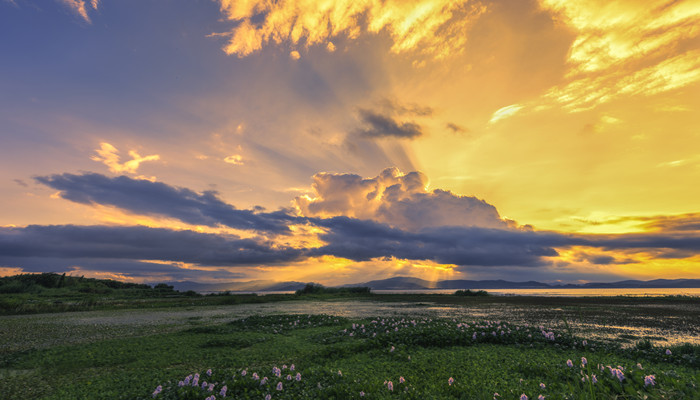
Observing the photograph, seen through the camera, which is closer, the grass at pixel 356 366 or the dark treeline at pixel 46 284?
the grass at pixel 356 366

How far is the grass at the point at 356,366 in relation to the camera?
6.96 meters

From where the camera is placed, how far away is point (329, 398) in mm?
6832

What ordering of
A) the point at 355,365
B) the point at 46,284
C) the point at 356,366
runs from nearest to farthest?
the point at 356,366
the point at 355,365
the point at 46,284

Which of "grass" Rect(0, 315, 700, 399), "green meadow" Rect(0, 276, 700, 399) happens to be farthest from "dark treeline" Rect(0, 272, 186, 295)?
"grass" Rect(0, 315, 700, 399)

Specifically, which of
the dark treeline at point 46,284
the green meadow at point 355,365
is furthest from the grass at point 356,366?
the dark treeline at point 46,284

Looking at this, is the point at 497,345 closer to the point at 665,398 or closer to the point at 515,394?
the point at 515,394

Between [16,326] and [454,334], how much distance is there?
26230mm

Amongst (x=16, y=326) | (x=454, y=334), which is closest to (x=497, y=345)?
(x=454, y=334)

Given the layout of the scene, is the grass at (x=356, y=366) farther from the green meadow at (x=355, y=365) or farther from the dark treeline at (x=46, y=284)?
the dark treeline at (x=46, y=284)

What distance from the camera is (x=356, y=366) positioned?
30.3 ft

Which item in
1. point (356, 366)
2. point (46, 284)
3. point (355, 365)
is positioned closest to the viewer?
point (356, 366)

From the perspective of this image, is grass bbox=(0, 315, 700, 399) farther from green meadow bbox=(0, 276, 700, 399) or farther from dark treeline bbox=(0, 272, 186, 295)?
dark treeline bbox=(0, 272, 186, 295)

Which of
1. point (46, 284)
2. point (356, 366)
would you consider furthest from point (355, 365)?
point (46, 284)

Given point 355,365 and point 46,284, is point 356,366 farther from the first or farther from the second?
point 46,284
